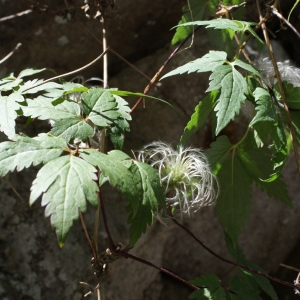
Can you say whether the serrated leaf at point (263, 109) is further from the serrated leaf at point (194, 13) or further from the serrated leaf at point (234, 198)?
the serrated leaf at point (194, 13)

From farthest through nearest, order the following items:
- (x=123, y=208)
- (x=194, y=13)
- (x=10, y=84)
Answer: (x=123, y=208) → (x=194, y=13) → (x=10, y=84)

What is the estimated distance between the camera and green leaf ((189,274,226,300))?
1104 millimetres

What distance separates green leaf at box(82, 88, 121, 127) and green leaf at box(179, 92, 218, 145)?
0.76 feet

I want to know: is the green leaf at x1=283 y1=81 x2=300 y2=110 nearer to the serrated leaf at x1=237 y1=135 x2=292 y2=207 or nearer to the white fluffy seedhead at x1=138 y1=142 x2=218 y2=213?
the serrated leaf at x1=237 y1=135 x2=292 y2=207

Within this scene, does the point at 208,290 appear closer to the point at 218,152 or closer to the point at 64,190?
the point at 218,152

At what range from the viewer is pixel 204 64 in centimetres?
95

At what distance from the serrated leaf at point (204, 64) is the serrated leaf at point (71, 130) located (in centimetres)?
24

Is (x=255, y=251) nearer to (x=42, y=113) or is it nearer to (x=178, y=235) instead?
(x=178, y=235)

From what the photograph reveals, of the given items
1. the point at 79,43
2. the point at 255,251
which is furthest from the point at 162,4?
the point at 255,251

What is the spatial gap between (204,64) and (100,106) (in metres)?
0.28

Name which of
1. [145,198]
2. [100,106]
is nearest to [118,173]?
[145,198]

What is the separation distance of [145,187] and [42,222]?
0.68 meters

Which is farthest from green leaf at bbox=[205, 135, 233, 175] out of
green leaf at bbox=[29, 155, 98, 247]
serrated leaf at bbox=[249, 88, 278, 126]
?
green leaf at bbox=[29, 155, 98, 247]

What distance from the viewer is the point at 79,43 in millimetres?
1657
